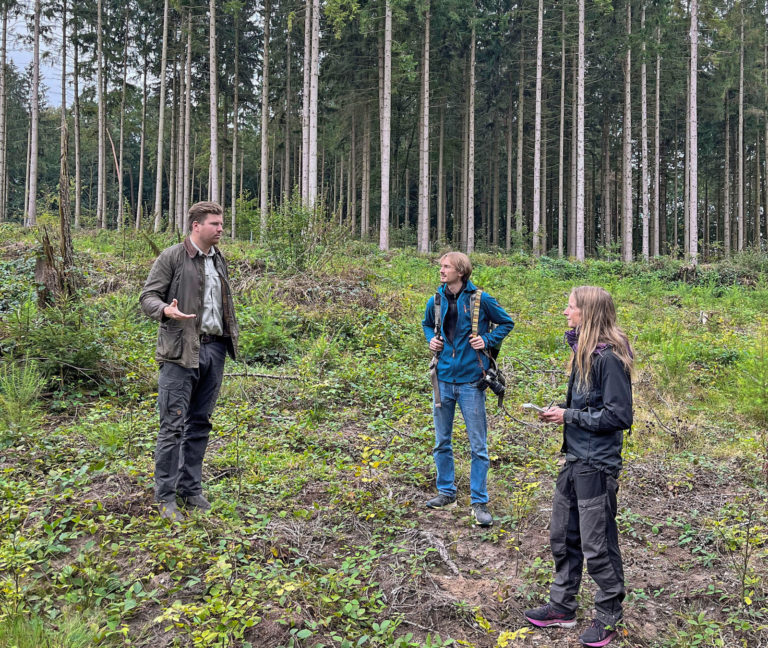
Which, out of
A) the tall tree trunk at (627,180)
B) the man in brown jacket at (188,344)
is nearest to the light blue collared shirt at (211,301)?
the man in brown jacket at (188,344)

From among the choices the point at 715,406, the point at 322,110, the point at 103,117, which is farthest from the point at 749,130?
the point at 103,117

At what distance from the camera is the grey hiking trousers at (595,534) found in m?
3.06

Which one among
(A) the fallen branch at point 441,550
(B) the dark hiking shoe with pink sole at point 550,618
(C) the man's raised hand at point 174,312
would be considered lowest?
(B) the dark hiking shoe with pink sole at point 550,618

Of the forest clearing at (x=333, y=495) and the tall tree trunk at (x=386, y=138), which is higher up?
the tall tree trunk at (x=386, y=138)

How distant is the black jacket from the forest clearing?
1.05 metres

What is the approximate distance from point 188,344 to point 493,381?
251cm

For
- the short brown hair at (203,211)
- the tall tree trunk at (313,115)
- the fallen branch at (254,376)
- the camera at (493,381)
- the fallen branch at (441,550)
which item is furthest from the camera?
the tall tree trunk at (313,115)

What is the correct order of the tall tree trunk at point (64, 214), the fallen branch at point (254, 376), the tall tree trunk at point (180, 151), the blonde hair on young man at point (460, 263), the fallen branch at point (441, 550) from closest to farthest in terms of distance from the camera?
the fallen branch at point (441, 550)
the blonde hair on young man at point (460, 263)
the tall tree trunk at point (64, 214)
the fallen branch at point (254, 376)
the tall tree trunk at point (180, 151)

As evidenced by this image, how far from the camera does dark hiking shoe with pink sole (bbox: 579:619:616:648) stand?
3043mm

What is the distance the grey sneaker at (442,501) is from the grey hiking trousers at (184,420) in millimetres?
1993

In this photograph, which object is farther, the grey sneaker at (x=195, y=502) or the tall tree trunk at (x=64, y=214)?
the tall tree trunk at (x=64, y=214)

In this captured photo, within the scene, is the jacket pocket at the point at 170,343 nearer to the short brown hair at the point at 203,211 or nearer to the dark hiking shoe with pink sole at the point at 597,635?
the short brown hair at the point at 203,211

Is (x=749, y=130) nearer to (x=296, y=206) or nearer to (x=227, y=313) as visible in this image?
(x=296, y=206)

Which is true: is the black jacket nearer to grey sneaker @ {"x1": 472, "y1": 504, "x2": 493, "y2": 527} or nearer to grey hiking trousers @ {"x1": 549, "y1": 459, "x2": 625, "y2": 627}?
grey hiking trousers @ {"x1": 549, "y1": 459, "x2": 625, "y2": 627}
